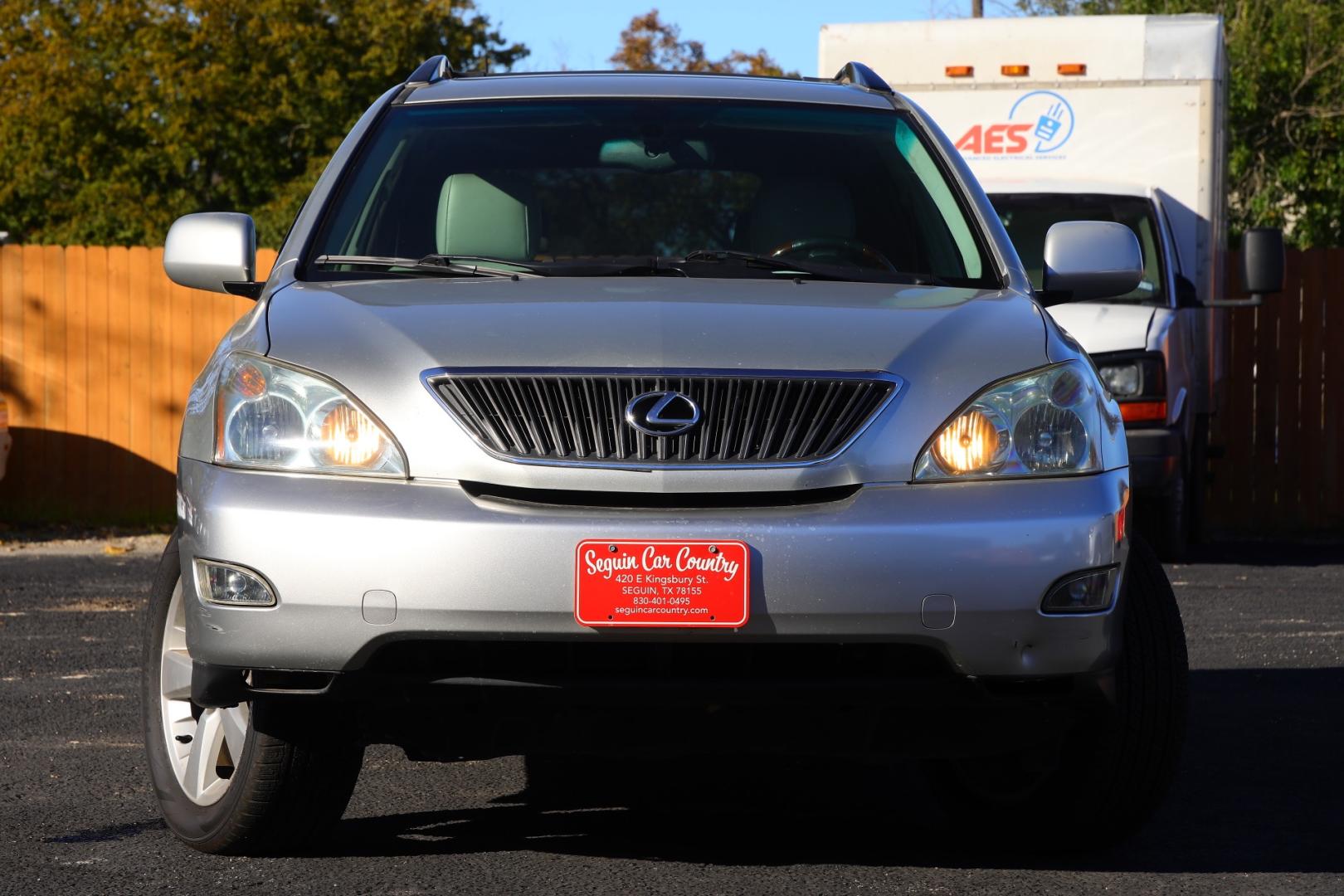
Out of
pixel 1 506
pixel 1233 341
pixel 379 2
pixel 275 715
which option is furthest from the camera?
pixel 379 2

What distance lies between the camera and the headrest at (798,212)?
Result: 4926 mm

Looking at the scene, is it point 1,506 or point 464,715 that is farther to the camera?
point 1,506

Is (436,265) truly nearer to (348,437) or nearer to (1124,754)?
(348,437)

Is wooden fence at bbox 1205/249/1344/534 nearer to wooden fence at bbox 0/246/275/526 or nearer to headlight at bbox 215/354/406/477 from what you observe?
wooden fence at bbox 0/246/275/526

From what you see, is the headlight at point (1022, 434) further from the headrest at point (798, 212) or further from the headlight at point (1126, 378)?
the headlight at point (1126, 378)

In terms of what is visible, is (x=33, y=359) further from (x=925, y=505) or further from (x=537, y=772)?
(x=925, y=505)

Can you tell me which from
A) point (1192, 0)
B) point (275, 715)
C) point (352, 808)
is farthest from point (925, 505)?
point (1192, 0)

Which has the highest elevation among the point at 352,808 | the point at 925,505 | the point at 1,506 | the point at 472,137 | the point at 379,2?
the point at 379,2

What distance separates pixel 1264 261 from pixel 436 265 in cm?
692

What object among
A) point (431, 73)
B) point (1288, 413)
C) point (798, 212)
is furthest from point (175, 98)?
Result: point (798, 212)

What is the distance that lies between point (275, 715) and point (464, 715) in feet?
1.38

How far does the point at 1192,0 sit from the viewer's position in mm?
25609

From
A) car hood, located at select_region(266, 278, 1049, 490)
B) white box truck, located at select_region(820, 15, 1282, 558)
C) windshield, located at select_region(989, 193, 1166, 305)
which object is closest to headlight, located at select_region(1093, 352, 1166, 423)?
white box truck, located at select_region(820, 15, 1282, 558)

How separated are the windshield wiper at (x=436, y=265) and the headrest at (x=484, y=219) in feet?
0.76
